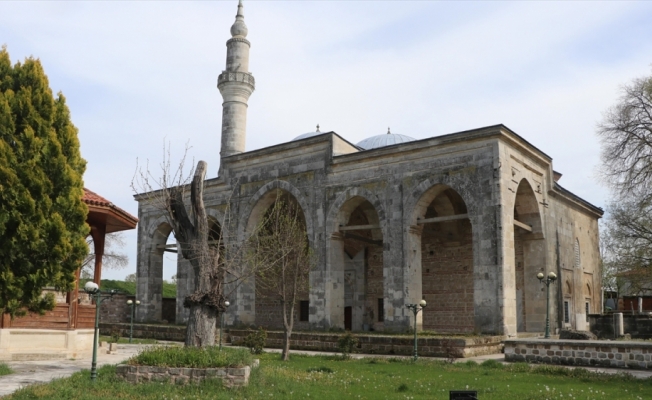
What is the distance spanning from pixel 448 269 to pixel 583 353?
38.4 ft

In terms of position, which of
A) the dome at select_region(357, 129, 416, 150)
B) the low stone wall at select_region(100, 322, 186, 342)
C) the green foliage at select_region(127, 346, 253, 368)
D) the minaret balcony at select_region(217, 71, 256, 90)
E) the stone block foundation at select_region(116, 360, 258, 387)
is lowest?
the low stone wall at select_region(100, 322, 186, 342)

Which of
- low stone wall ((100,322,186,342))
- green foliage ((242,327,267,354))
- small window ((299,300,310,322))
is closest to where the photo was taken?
green foliage ((242,327,267,354))

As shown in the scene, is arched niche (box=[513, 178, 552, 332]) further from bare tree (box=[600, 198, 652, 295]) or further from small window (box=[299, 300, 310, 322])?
small window (box=[299, 300, 310, 322])

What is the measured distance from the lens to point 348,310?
2944 centimetres

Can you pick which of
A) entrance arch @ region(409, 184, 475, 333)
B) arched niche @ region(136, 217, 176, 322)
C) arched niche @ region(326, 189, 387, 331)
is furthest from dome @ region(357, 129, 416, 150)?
arched niche @ region(136, 217, 176, 322)

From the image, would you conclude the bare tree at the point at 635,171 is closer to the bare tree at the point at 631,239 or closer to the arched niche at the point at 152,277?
the bare tree at the point at 631,239

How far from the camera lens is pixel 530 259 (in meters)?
24.4

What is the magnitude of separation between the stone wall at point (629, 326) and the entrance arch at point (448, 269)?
15.9 feet

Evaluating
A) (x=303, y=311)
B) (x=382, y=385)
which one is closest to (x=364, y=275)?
(x=303, y=311)

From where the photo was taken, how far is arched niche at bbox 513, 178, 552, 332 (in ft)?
78.3

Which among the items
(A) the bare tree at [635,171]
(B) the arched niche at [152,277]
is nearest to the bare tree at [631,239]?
(A) the bare tree at [635,171]

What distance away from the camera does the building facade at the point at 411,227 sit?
2127 centimetres

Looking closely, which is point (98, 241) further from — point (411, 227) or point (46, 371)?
point (411, 227)

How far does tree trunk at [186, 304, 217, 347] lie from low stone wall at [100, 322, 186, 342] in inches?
528
